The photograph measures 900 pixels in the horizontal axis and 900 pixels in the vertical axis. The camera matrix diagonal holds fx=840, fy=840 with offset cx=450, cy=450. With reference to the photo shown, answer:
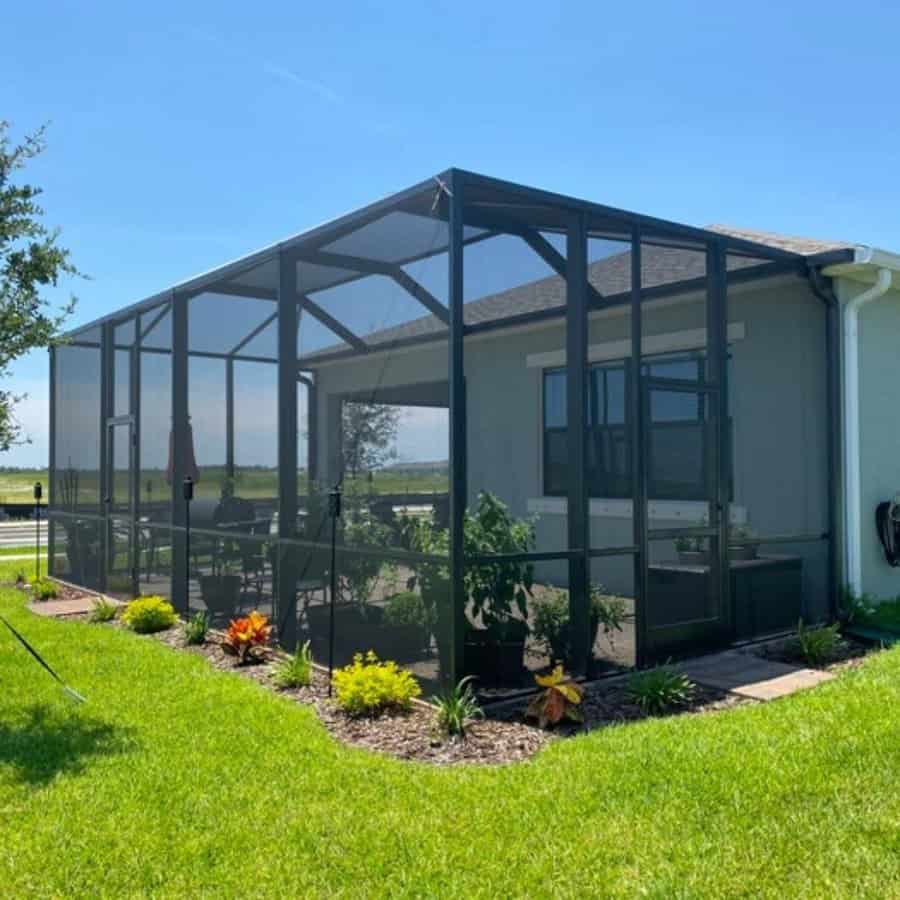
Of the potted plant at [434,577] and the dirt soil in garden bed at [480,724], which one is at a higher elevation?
the potted plant at [434,577]

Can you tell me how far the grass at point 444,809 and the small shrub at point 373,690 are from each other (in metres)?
0.26

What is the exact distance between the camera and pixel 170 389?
8305 millimetres

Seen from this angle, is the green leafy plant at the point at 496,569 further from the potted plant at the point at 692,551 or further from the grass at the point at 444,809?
the potted plant at the point at 692,551

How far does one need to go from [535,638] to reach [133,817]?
274 cm

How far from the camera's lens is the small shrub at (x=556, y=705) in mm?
4582

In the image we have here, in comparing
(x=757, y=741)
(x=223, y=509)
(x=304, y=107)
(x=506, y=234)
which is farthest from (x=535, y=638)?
(x=304, y=107)

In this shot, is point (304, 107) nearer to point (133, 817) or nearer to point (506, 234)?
point (506, 234)

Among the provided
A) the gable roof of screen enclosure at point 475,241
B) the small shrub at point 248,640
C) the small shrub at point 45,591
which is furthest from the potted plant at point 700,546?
the small shrub at point 45,591

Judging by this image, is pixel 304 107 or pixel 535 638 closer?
pixel 535 638

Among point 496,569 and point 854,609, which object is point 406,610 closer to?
point 496,569

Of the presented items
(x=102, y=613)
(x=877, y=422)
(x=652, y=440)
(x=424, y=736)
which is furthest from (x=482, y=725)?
(x=877, y=422)

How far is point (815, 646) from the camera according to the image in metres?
6.15

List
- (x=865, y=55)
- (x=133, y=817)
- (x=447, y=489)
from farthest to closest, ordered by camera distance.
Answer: (x=865, y=55), (x=447, y=489), (x=133, y=817)

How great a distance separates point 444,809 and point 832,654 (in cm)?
411
